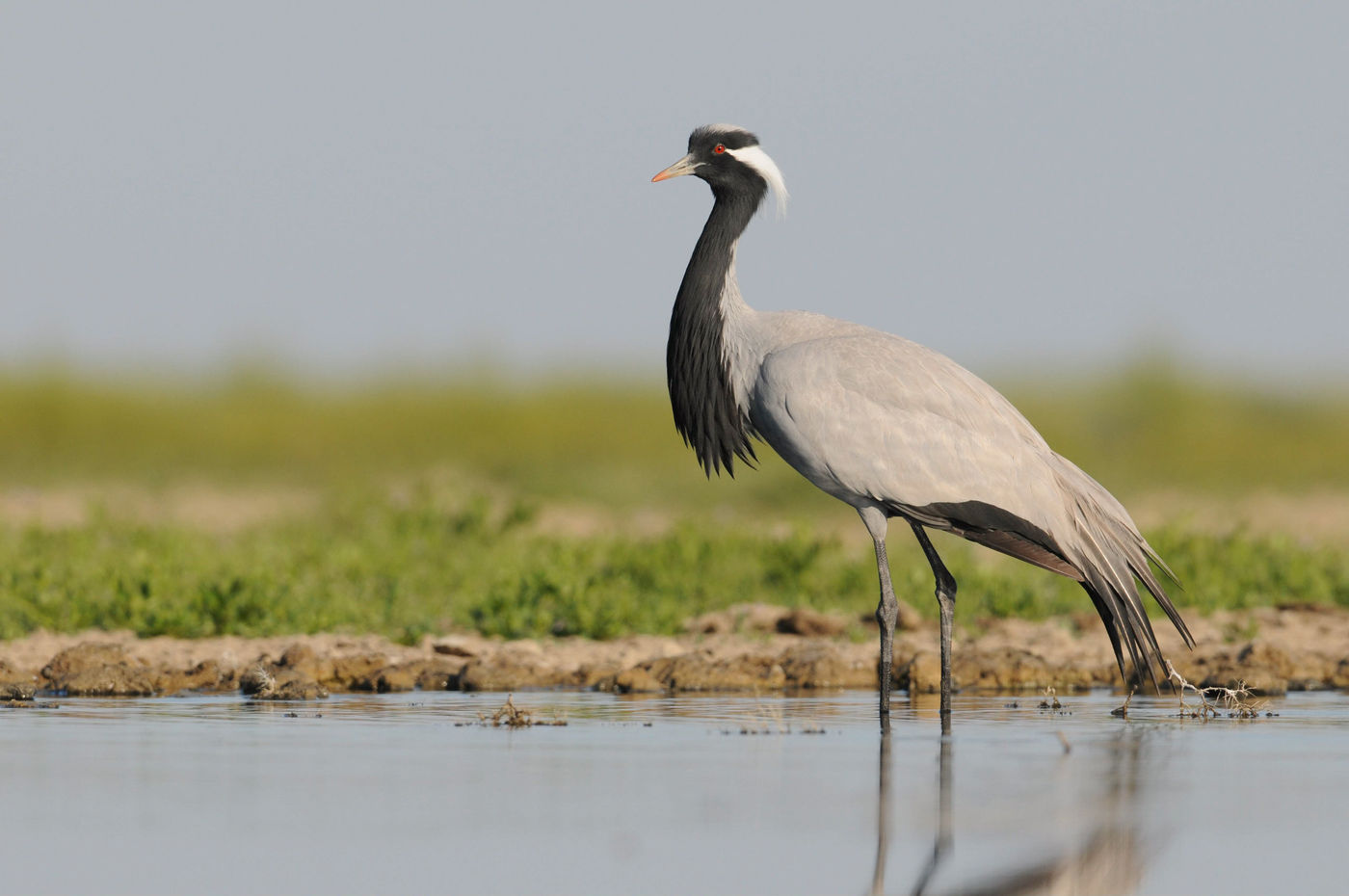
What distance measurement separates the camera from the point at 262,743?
7.22 meters

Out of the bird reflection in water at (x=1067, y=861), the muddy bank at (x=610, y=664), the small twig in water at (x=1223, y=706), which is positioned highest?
the muddy bank at (x=610, y=664)

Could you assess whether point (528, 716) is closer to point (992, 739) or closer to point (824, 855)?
point (992, 739)

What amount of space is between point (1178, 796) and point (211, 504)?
1631 centimetres

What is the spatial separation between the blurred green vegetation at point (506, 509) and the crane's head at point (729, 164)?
262 cm

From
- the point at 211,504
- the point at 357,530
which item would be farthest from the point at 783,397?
the point at 211,504

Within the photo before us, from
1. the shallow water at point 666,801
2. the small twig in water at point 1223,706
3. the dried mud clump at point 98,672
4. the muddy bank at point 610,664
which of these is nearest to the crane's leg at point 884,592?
the shallow water at point 666,801

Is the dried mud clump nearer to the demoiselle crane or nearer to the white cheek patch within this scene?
the demoiselle crane

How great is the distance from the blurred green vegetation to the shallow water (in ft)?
8.77

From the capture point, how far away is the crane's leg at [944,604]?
27.0ft

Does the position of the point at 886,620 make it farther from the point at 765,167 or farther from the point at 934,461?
the point at 765,167

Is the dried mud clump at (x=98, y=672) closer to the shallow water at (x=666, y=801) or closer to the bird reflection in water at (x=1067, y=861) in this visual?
the shallow water at (x=666, y=801)

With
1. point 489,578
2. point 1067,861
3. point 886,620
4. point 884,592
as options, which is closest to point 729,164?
point 884,592

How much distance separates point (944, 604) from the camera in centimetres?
901

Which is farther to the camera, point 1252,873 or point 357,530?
point 357,530
